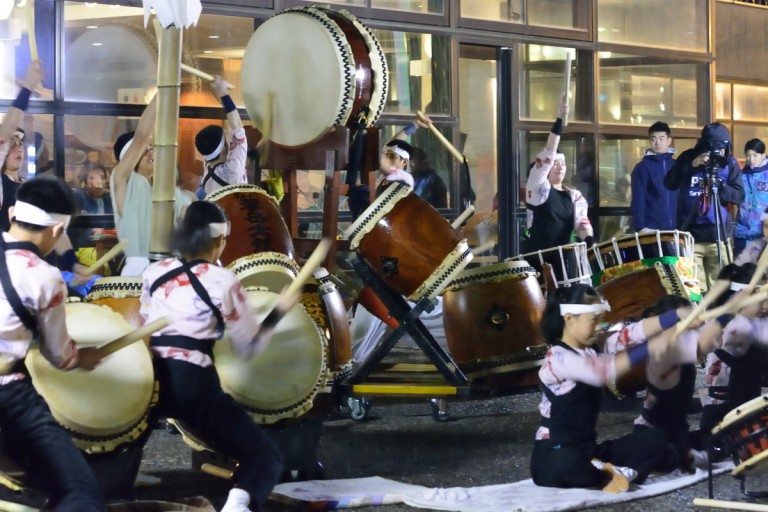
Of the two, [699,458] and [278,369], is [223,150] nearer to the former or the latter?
[278,369]

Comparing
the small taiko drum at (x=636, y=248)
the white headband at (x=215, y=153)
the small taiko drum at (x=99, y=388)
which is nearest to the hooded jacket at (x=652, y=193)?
the small taiko drum at (x=636, y=248)

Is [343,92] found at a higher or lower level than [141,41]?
lower

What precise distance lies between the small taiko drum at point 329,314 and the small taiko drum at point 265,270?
295 mm

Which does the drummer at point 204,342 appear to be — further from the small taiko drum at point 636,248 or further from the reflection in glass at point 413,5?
the reflection in glass at point 413,5

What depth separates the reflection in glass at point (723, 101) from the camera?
1177cm

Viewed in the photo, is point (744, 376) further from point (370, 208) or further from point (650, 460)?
point (370, 208)

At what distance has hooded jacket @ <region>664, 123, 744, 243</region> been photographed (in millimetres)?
8445

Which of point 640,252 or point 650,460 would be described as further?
point 640,252

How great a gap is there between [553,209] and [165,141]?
135 inches

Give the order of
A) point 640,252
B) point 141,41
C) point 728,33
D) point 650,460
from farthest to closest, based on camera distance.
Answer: point 728,33 → point 141,41 → point 640,252 → point 650,460

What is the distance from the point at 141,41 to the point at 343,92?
200cm

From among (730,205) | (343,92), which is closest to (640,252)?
(343,92)

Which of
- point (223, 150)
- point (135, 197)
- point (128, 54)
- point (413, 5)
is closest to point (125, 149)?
point (135, 197)

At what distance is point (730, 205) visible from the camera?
9.03 m
